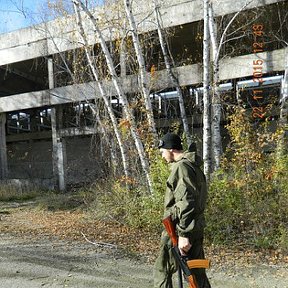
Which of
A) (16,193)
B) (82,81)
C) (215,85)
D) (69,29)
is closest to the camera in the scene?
(215,85)

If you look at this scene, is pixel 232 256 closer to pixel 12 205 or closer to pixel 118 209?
pixel 118 209

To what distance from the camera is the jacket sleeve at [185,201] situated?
2775mm

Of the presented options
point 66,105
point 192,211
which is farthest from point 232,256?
point 66,105

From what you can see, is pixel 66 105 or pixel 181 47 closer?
pixel 181 47

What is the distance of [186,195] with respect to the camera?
2.79 meters

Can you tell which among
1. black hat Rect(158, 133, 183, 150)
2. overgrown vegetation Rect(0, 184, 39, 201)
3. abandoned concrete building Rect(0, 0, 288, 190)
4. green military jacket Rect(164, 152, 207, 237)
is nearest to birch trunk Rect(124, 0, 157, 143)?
abandoned concrete building Rect(0, 0, 288, 190)

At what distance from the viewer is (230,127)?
19.7 ft

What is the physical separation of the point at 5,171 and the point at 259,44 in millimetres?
13567

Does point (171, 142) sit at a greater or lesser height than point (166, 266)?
greater

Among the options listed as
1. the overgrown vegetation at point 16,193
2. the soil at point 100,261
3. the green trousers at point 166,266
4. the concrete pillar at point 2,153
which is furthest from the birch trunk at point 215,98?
the concrete pillar at point 2,153

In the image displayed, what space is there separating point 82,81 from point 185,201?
10226mm

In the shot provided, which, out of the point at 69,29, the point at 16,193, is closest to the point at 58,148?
the point at 16,193

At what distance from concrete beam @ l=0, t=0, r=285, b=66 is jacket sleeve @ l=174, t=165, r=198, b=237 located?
609 centimetres

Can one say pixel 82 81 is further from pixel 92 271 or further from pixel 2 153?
pixel 92 271
